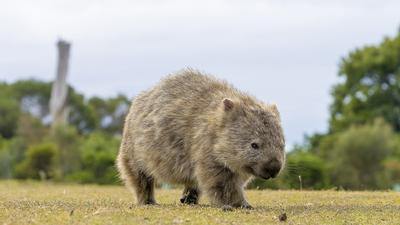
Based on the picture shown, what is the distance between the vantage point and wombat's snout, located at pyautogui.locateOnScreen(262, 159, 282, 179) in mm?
11086

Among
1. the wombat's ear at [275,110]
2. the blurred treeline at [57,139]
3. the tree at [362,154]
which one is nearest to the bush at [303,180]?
the blurred treeline at [57,139]

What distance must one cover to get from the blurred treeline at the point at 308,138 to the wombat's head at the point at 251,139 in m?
1.00

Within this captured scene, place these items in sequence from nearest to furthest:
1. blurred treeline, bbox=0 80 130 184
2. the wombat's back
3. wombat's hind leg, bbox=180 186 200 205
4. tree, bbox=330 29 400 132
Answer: the wombat's back
wombat's hind leg, bbox=180 186 200 205
blurred treeline, bbox=0 80 130 184
tree, bbox=330 29 400 132

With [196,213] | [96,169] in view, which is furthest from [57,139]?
[196,213]

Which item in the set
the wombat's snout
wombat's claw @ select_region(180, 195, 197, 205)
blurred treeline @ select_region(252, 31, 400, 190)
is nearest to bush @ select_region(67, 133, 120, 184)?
blurred treeline @ select_region(252, 31, 400, 190)

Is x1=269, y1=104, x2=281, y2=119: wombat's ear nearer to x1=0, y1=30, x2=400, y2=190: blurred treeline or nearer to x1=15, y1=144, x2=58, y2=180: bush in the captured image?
x1=0, y1=30, x2=400, y2=190: blurred treeline

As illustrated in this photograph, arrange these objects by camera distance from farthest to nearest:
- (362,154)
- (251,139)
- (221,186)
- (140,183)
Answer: (362,154)
(140,183)
(221,186)
(251,139)

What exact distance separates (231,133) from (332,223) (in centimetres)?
223

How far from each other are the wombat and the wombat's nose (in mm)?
13

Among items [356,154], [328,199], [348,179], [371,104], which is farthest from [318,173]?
[371,104]

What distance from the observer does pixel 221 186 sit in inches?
452

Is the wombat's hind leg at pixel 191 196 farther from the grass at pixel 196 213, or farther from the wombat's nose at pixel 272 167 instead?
the wombat's nose at pixel 272 167

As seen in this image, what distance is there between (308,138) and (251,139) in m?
55.3

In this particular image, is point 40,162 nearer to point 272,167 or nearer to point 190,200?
point 190,200
